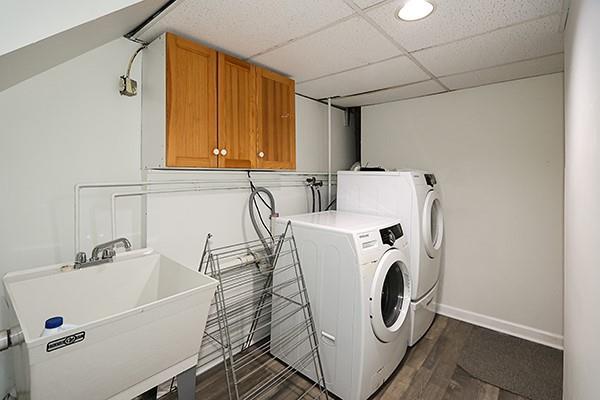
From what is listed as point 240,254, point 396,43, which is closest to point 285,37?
point 396,43

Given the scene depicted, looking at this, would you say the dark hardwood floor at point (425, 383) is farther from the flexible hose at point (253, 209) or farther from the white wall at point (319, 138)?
the white wall at point (319, 138)

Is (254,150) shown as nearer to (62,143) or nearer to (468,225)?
(62,143)

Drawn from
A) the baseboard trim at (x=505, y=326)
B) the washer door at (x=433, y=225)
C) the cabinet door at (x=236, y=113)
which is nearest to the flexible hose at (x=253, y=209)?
the cabinet door at (x=236, y=113)

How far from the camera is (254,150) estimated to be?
194 centimetres

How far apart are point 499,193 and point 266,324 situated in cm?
221

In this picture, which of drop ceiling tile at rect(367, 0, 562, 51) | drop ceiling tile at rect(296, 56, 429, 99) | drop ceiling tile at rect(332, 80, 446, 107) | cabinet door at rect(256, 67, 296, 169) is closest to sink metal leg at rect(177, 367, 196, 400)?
cabinet door at rect(256, 67, 296, 169)

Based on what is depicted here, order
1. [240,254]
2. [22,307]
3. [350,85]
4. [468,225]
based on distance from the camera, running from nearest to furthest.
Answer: [22,307]
[240,254]
[350,85]
[468,225]

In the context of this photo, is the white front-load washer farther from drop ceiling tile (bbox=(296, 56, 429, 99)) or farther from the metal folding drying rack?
drop ceiling tile (bbox=(296, 56, 429, 99))

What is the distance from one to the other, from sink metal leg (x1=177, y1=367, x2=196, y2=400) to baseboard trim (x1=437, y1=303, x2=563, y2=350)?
2406 millimetres

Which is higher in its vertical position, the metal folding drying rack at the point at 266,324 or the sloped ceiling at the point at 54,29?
the sloped ceiling at the point at 54,29

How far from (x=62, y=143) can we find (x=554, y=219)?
129 inches

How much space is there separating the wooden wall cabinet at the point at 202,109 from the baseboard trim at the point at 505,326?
7.38 feet

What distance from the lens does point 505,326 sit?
2.49 metres

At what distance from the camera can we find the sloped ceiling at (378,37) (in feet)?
4.45
